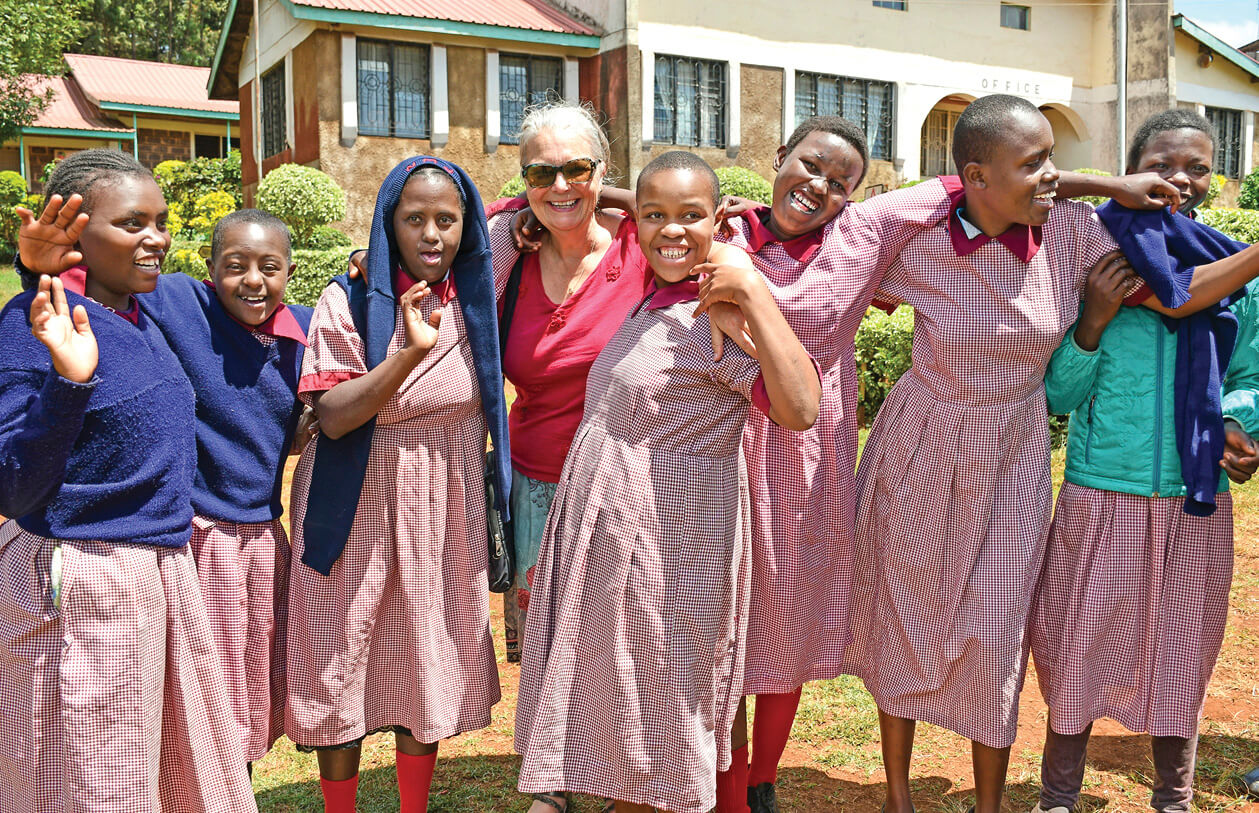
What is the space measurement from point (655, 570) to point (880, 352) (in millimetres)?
5790

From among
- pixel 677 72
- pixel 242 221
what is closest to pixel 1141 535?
pixel 242 221

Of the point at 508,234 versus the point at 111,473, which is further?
the point at 508,234

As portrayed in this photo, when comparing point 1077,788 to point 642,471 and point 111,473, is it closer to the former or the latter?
point 642,471

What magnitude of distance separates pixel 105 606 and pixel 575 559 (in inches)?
45.0

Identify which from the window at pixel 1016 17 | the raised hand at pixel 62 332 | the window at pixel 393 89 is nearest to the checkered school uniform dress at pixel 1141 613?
the raised hand at pixel 62 332

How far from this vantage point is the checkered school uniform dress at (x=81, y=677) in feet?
7.93

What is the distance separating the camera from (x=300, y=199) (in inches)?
524

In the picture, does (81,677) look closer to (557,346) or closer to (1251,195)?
(557,346)

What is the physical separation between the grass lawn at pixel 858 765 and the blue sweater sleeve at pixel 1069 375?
148 centimetres

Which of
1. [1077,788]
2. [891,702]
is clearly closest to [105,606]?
[891,702]

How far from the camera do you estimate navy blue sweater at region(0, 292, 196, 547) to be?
233cm

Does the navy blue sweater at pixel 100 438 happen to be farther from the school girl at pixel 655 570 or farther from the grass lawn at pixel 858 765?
the grass lawn at pixel 858 765

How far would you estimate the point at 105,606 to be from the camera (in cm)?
246

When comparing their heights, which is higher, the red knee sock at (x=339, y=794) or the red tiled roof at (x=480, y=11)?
the red tiled roof at (x=480, y=11)
